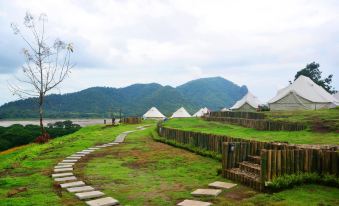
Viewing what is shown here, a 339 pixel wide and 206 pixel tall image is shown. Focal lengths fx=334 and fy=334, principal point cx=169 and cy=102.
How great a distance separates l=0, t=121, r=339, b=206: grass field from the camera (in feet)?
27.2

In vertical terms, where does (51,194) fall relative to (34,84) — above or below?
below

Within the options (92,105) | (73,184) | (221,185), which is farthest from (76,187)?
(92,105)

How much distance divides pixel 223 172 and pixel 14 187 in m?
6.55

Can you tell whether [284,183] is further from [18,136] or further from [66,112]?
[66,112]

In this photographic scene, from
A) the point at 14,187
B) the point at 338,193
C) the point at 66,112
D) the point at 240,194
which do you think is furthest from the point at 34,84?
the point at 66,112

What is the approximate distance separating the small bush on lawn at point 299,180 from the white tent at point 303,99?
33.4 meters

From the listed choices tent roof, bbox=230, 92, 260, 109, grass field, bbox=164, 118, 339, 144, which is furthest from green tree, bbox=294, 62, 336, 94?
grass field, bbox=164, 118, 339, 144

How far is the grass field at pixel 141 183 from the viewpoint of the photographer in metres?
8.28

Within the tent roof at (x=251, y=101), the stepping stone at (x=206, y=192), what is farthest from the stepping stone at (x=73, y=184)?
the tent roof at (x=251, y=101)

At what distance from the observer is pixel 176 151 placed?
17.7m

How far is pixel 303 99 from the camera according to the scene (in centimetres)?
4122

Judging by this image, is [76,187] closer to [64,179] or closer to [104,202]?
[64,179]

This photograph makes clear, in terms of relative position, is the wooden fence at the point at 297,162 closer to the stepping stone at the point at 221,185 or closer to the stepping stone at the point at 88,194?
the stepping stone at the point at 221,185

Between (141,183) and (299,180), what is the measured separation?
462 centimetres
